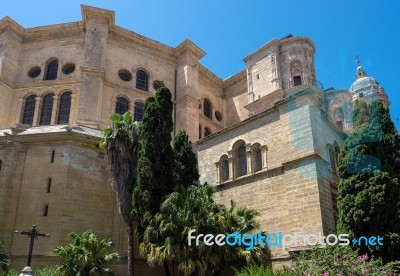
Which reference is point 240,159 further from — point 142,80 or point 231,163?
point 142,80

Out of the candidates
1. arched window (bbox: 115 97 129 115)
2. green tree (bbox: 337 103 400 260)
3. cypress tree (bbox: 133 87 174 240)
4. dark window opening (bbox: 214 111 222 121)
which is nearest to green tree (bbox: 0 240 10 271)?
cypress tree (bbox: 133 87 174 240)

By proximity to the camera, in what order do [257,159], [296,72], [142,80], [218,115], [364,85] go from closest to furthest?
[257,159] < [142,80] < [296,72] < [218,115] < [364,85]

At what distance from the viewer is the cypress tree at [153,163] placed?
15891mm

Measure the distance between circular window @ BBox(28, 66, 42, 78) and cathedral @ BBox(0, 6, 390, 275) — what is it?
71 mm

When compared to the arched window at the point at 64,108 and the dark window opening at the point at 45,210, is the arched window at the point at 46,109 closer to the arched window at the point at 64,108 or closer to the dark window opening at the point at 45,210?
the arched window at the point at 64,108

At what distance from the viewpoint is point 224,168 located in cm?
1953

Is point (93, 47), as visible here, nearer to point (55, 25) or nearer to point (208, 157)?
point (55, 25)

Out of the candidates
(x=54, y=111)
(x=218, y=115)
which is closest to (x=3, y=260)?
(x=54, y=111)

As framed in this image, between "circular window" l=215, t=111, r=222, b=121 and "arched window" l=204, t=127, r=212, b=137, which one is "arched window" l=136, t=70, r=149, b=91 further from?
"circular window" l=215, t=111, r=222, b=121

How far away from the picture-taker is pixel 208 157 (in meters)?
20.5

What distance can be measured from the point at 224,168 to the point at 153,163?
14.3ft

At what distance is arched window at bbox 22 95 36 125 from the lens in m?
26.7

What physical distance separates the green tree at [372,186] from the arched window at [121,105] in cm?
1688

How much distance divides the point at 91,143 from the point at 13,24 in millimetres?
13605
